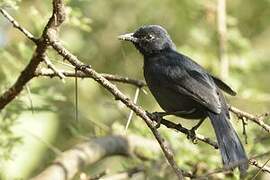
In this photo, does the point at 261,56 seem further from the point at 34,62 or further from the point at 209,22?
the point at 34,62

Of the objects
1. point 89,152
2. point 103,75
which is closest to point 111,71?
point 89,152

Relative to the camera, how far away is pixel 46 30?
10.2 feet

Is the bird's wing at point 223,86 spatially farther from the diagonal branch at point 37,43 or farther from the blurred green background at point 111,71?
the diagonal branch at point 37,43

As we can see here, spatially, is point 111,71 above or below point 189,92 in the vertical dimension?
above

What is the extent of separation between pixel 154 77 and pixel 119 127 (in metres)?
1.00

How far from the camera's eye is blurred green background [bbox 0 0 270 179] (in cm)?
486

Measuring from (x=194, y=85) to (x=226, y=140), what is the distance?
0.45 m

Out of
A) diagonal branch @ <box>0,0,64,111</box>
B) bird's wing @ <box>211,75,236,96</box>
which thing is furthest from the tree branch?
bird's wing @ <box>211,75,236,96</box>

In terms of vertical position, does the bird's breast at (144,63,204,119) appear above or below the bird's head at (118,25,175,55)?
below

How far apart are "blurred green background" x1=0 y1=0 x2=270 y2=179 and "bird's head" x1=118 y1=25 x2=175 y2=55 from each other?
Result: 32 centimetres

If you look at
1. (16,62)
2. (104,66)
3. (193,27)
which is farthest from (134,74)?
(16,62)

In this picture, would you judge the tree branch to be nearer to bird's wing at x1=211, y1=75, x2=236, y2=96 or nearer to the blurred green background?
the blurred green background

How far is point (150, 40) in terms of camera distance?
487 centimetres

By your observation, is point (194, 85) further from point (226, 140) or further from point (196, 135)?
point (196, 135)
